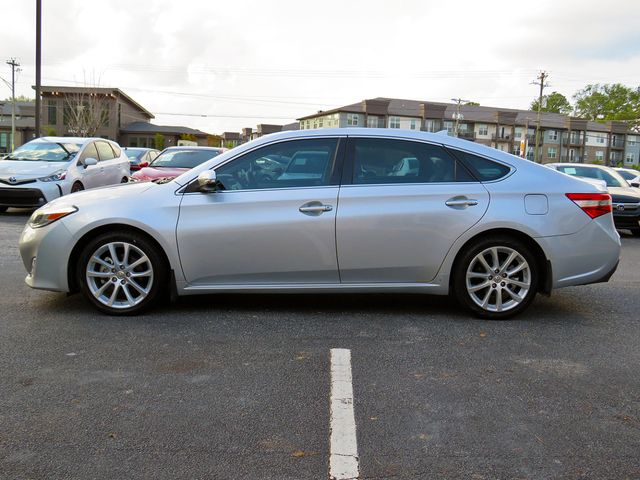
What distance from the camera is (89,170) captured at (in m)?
12.3

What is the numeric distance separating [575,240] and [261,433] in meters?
3.27

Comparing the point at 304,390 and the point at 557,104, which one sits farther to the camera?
the point at 557,104

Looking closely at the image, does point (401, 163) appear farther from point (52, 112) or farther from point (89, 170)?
point (52, 112)

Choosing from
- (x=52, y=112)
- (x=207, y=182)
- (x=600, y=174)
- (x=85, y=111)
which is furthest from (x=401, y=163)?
(x=52, y=112)

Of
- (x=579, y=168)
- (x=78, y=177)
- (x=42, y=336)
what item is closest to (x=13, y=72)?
(x=78, y=177)

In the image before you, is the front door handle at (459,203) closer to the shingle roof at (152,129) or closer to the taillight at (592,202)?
the taillight at (592,202)

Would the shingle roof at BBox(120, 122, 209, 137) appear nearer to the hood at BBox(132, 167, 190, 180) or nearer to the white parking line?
the hood at BBox(132, 167, 190, 180)

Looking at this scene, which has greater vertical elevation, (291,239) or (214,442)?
(291,239)

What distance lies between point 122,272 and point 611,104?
417ft

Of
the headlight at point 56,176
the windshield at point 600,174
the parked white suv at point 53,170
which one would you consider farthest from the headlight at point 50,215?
the windshield at point 600,174

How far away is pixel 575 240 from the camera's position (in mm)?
4859

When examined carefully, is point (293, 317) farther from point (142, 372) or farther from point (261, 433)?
point (261, 433)

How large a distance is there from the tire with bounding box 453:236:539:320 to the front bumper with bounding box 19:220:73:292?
3.23 meters

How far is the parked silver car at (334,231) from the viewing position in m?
4.73
